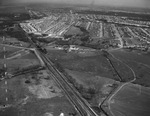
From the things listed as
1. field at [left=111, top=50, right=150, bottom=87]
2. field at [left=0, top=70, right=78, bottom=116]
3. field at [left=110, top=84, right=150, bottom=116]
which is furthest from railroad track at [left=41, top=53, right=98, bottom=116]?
field at [left=111, top=50, right=150, bottom=87]

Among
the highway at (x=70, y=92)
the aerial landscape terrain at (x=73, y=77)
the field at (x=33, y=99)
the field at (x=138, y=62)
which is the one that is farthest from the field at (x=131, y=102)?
the field at (x=33, y=99)

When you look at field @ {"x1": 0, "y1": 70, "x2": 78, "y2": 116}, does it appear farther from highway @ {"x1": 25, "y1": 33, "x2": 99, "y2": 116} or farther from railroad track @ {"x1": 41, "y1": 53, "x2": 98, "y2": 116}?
railroad track @ {"x1": 41, "y1": 53, "x2": 98, "y2": 116}

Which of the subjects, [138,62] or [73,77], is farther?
[138,62]

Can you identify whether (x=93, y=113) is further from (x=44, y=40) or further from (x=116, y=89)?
(x=44, y=40)

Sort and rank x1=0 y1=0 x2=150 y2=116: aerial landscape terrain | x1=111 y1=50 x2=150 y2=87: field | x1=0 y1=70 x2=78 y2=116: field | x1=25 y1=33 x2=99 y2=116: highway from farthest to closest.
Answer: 1. x1=111 y1=50 x2=150 y2=87: field
2. x1=0 y1=0 x2=150 y2=116: aerial landscape terrain
3. x1=25 y1=33 x2=99 y2=116: highway
4. x1=0 y1=70 x2=78 y2=116: field

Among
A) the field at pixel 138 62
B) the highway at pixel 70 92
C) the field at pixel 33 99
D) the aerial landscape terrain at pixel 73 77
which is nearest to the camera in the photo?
the field at pixel 33 99

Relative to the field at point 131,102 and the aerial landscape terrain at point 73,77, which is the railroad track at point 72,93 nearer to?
the aerial landscape terrain at point 73,77

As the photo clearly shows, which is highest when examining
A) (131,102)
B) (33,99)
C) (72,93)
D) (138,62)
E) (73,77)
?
(138,62)

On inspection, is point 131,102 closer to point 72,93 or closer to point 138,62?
point 72,93

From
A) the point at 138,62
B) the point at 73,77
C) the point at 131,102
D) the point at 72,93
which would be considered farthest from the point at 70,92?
the point at 138,62

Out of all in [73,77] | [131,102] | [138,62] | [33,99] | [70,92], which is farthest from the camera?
[138,62]
